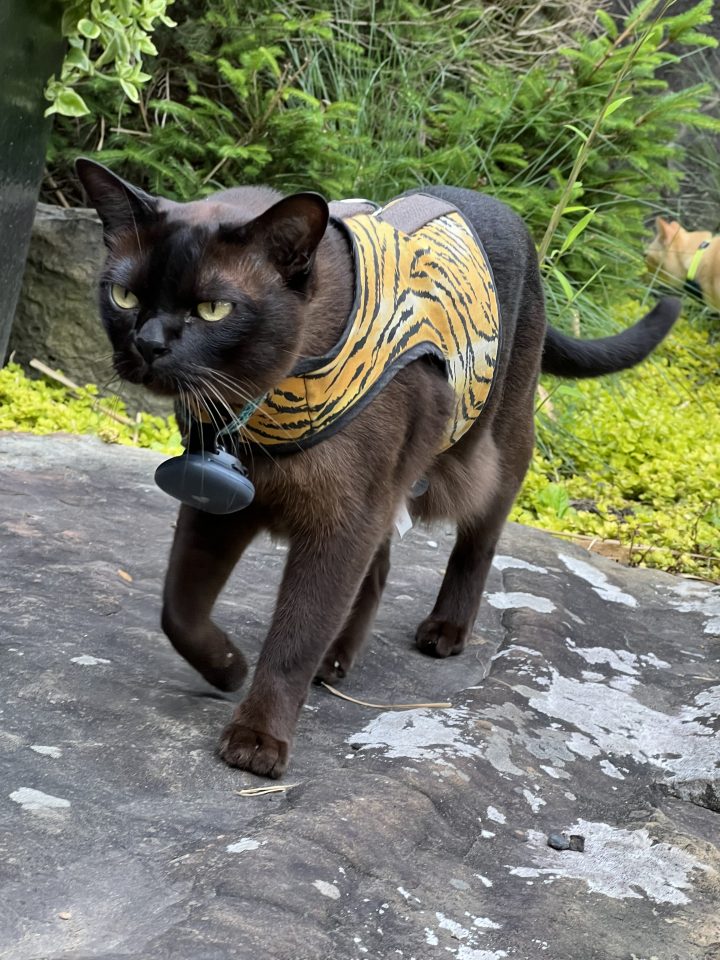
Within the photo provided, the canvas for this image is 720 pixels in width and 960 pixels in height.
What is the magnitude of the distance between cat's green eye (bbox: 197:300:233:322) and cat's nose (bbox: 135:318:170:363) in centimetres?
7

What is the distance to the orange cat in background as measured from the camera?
7.16m

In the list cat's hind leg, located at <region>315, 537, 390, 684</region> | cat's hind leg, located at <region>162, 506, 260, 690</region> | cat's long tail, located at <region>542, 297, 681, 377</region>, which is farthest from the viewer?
cat's long tail, located at <region>542, 297, 681, 377</region>

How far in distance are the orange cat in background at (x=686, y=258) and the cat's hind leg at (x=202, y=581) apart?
5.43 meters

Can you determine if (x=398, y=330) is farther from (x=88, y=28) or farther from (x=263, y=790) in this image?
(x=88, y=28)

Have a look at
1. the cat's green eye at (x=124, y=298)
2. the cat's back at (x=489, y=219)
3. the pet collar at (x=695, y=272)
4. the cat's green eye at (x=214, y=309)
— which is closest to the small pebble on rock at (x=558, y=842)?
the cat's green eye at (x=214, y=309)

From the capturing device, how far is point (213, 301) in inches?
74.4

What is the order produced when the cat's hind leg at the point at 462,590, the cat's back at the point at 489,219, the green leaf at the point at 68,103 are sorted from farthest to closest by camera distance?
the green leaf at the point at 68,103 < the cat's hind leg at the point at 462,590 < the cat's back at the point at 489,219

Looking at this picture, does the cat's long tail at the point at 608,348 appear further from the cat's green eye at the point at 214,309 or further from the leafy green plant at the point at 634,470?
the cat's green eye at the point at 214,309

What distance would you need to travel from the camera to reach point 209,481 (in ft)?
6.62

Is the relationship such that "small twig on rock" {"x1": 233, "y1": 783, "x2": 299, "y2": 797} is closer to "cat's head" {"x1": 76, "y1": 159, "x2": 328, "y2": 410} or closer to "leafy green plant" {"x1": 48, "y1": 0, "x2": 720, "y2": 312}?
"cat's head" {"x1": 76, "y1": 159, "x2": 328, "y2": 410}

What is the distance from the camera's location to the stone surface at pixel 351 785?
1.55 meters

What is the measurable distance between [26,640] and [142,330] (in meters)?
0.79

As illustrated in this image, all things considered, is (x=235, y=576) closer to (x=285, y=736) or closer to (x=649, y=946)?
(x=285, y=736)

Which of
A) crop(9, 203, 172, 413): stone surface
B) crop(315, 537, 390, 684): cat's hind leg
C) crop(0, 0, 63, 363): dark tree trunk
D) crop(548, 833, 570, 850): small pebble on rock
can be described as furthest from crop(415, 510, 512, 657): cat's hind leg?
crop(9, 203, 172, 413): stone surface
